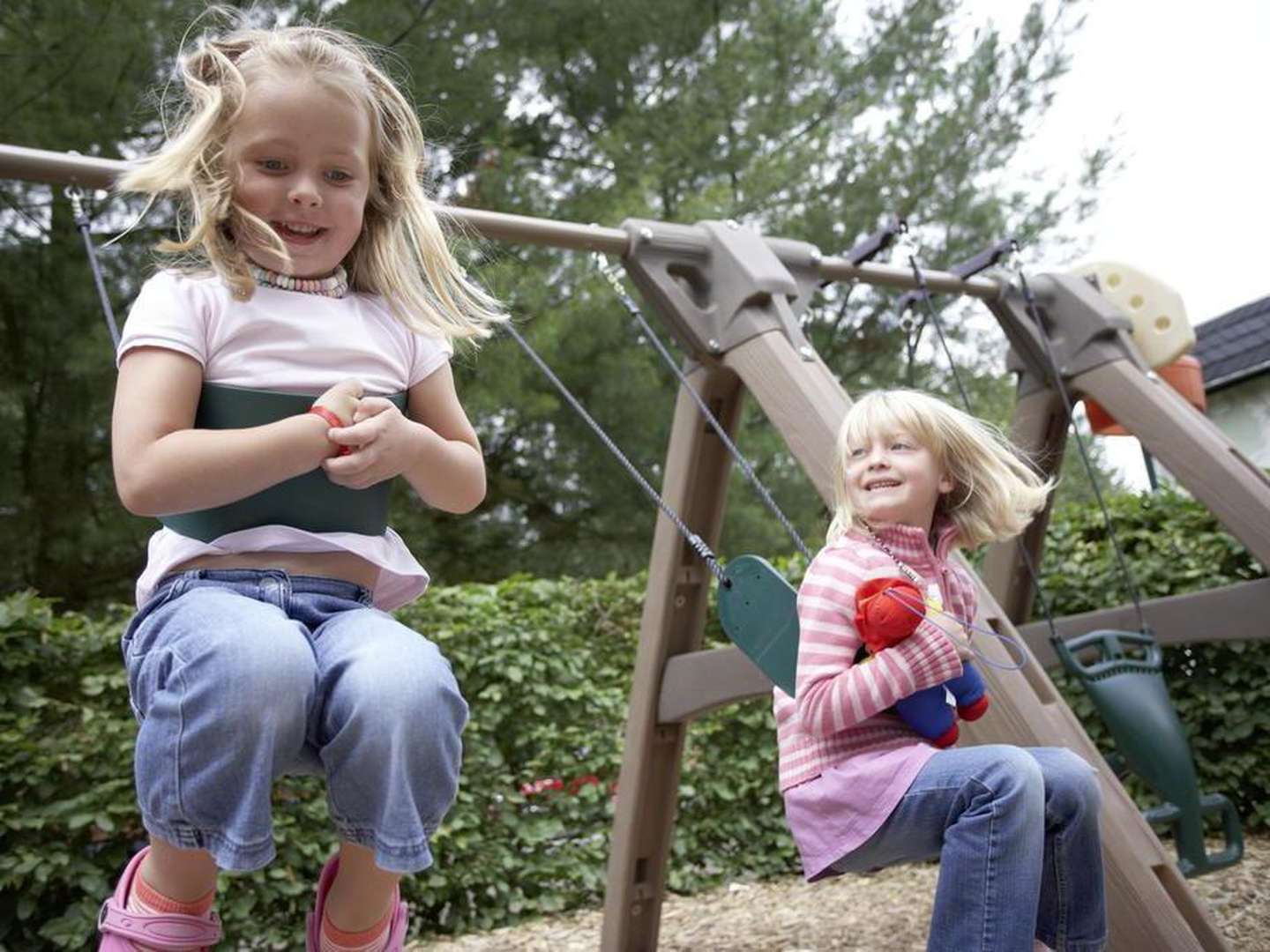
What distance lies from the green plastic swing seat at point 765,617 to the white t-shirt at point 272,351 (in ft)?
1.69

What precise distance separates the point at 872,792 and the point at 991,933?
0.24 meters

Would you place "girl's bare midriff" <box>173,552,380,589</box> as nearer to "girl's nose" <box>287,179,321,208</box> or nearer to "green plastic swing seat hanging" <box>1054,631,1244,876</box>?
"girl's nose" <box>287,179,321,208</box>

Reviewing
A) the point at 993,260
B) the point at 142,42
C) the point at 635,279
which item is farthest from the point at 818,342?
the point at 635,279

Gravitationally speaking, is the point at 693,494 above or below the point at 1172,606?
above

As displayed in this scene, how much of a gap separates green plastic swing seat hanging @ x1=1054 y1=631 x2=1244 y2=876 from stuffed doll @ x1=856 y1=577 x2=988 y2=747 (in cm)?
125

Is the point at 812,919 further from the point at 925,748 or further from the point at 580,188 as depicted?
the point at 580,188

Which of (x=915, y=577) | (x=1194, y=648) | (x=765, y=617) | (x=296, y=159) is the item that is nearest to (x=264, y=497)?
(x=296, y=159)

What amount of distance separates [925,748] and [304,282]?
1.05 meters

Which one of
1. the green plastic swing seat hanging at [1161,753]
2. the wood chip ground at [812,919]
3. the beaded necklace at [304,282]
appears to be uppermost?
the beaded necklace at [304,282]

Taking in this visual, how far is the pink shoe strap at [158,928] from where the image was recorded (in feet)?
4.80

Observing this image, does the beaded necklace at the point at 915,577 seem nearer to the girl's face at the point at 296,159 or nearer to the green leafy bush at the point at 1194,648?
the girl's face at the point at 296,159

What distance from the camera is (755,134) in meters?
8.13

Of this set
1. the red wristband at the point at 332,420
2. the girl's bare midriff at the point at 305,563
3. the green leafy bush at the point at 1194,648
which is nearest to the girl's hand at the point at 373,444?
the red wristband at the point at 332,420

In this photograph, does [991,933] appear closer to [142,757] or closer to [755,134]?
[142,757]
